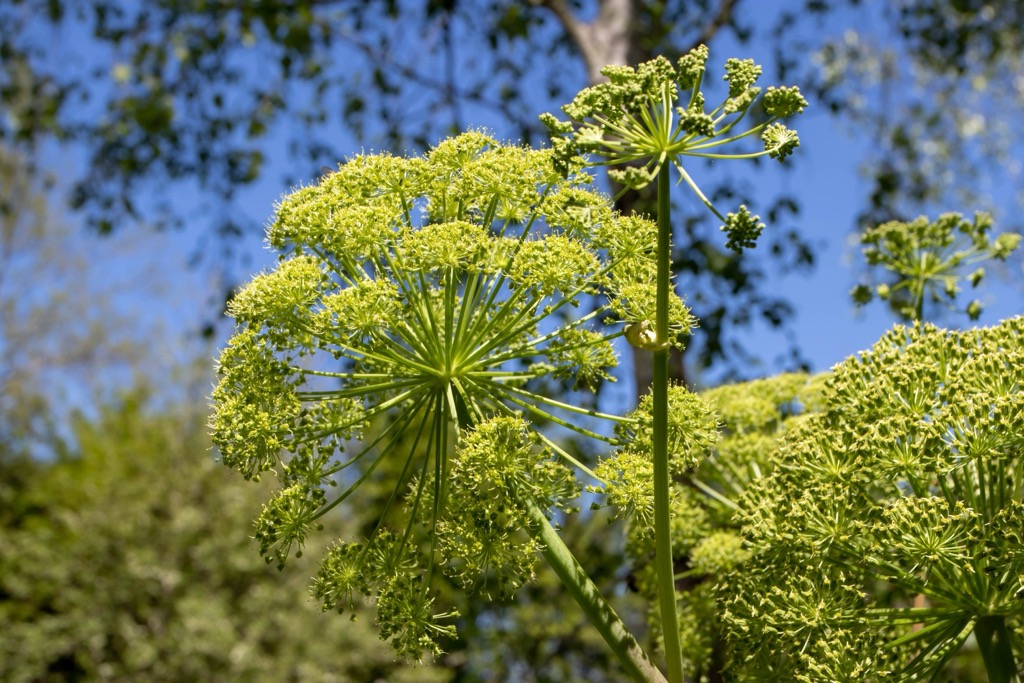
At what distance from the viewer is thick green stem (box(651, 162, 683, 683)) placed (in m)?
1.68

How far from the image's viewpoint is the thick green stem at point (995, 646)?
216 centimetres

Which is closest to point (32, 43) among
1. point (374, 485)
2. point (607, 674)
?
point (374, 485)

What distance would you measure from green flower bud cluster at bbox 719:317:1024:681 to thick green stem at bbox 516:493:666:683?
1.23ft

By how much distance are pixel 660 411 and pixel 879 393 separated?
0.82 meters

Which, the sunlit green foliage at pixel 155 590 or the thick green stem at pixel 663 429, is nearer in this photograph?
the thick green stem at pixel 663 429

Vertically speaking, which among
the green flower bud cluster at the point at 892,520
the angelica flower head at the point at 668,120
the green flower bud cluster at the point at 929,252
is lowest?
the green flower bud cluster at the point at 892,520

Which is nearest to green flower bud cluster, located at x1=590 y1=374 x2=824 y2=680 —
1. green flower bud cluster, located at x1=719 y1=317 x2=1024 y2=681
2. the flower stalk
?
green flower bud cluster, located at x1=719 y1=317 x2=1024 y2=681

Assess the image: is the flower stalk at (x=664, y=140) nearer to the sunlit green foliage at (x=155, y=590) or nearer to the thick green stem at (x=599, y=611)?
the thick green stem at (x=599, y=611)

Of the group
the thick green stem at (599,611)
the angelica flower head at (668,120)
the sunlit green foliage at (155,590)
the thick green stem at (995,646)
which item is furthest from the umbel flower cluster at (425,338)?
the sunlit green foliage at (155,590)

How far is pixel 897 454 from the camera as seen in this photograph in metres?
2.16

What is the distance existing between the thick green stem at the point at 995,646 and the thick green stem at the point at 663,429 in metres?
0.78

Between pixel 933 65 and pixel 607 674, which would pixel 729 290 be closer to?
pixel 607 674

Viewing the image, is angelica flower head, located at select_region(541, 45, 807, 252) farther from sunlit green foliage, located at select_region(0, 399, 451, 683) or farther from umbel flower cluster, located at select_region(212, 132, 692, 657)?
sunlit green foliage, located at select_region(0, 399, 451, 683)

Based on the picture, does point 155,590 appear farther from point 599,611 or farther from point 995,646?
point 995,646
